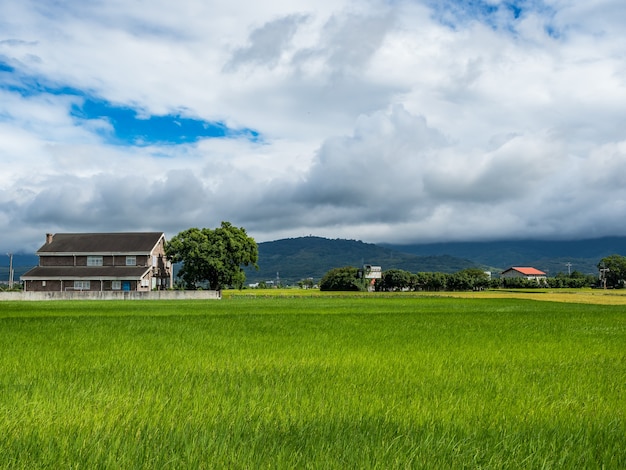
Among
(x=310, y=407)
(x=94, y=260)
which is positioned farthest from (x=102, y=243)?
(x=310, y=407)

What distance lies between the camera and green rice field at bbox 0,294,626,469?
5.37m

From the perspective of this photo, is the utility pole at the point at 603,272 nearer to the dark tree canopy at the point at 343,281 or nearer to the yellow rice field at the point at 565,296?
the yellow rice field at the point at 565,296

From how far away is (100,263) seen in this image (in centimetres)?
8344

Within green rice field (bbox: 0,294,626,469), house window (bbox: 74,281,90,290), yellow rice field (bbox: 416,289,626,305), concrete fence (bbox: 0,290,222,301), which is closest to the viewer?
green rice field (bbox: 0,294,626,469)

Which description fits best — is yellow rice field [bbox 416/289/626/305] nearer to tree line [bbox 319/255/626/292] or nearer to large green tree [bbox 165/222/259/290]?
tree line [bbox 319/255/626/292]

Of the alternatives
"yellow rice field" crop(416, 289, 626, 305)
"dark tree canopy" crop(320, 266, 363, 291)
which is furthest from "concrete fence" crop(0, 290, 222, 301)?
"dark tree canopy" crop(320, 266, 363, 291)

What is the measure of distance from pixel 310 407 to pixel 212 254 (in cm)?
7432

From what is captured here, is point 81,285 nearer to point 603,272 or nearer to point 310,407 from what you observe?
point 310,407

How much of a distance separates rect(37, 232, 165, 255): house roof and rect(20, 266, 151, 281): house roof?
2.59 metres

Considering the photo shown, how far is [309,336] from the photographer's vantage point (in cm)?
1925

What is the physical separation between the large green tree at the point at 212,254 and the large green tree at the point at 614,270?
130 meters

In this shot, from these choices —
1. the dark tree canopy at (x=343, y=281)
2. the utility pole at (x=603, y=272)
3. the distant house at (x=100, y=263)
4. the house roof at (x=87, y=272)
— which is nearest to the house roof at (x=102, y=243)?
the distant house at (x=100, y=263)

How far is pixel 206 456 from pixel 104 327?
64.0ft

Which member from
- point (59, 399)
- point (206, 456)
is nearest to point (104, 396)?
point (59, 399)
